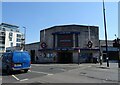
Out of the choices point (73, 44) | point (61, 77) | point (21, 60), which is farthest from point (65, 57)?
point (61, 77)

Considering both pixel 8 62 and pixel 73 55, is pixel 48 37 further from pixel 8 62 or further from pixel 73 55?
Answer: pixel 8 62

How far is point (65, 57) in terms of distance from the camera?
158 feet

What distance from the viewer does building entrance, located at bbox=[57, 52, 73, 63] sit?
156 feet

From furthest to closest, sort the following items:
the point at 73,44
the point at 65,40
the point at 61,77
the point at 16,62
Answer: the point at 65,40 → the point at 73,44 → the point at 16,62 → the point at 61,77

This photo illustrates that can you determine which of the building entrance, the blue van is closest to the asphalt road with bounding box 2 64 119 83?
the blue van

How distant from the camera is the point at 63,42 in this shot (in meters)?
48.1

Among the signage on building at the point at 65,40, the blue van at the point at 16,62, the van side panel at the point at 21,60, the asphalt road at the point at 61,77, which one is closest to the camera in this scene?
the asphalt road at the point at 61,77

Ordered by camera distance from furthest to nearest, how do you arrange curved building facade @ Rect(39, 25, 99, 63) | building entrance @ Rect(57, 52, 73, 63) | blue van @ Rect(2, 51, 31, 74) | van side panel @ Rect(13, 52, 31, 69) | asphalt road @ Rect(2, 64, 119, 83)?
building entrance @ Rect(57, 52, 73, 63) < curved building facade @ Rect(39, 25, 99, 63) < van side panel @ Rect(13, 52, 31, 69) < blue van @ Rect(2, 51, 31, 74) < asphalt road @ Rect(2, 64, 119, 83)

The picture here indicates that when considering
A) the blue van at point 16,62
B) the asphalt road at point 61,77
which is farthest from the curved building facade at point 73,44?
the blue van at point 16,62

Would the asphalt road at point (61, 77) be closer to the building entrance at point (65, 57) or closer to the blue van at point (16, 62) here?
the blue van at point (16, 62)

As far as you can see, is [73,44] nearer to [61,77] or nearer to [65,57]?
[65,57]

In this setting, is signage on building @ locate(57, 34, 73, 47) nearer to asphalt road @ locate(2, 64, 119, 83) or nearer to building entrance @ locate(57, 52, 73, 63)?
building entrance @ locate(57, 52, 73, 63)

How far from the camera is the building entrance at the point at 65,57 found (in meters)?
47.5

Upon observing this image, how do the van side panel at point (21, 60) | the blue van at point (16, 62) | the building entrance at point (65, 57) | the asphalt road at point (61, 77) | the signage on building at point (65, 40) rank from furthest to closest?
the signage on building at point (65, 40), the building entrance at point (65, 57), the van side panel at point (21, 60), the blue van at point (16, 62), the asphalt road at point (61, 77)
